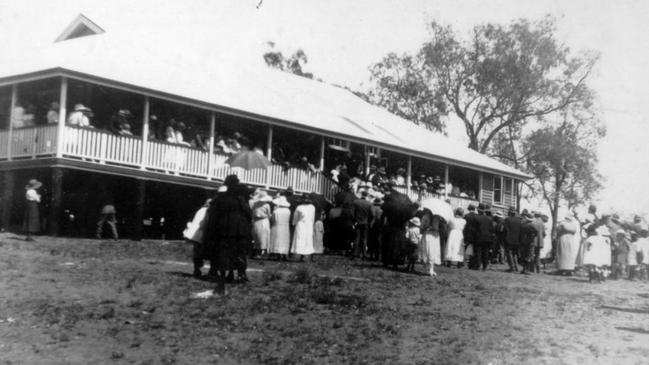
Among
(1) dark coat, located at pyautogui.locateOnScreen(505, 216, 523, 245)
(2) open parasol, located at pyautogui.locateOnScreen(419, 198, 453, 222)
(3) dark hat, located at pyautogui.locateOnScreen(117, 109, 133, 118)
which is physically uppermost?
(3) dark hat, located at pyautogui.locateOnScreen(117, 109, 133, 118)

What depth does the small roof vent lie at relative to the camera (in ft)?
86.2

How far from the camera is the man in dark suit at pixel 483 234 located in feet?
64.3

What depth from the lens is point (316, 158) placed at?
1096 inches

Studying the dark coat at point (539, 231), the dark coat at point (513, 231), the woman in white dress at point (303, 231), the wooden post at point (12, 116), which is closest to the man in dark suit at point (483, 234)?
the dark coat at point (513, 231)

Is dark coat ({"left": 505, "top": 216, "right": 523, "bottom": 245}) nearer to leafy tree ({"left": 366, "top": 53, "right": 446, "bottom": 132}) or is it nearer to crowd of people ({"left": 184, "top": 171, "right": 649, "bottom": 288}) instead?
crowd of people ({"left": 184, "top": 171, "right": 649, "bottom": 288})

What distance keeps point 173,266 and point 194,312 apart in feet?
16.1

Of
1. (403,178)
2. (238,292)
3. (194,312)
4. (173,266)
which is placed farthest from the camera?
(403,178)

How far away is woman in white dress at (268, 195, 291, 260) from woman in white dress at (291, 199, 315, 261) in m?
0.22

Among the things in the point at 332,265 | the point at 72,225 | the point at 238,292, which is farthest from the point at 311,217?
the point at 72,225

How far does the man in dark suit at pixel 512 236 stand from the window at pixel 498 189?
17485mm

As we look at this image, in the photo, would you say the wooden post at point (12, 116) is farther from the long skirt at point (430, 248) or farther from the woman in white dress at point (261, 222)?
the long skirt at point (430, 248)

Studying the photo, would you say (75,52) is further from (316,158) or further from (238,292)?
(238,292)

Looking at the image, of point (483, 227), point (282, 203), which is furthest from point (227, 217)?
point (483, 227)

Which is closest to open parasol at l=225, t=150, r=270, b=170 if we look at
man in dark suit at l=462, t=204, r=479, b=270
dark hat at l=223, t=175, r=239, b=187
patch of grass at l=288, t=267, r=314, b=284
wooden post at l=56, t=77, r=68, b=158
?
wooden post at l=56, t=77, r=68, b=158
